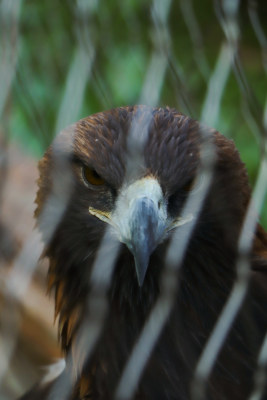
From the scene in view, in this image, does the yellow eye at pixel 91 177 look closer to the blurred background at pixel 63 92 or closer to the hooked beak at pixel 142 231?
the hooked beak at pixel 142 231

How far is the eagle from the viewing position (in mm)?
1415

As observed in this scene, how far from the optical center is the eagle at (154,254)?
1.42 m

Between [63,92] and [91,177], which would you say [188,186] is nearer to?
[91,177]

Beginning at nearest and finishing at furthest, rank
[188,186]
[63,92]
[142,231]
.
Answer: [142,231], [188,186], [63,92]

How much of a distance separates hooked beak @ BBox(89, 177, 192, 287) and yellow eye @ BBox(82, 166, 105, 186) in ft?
0.25

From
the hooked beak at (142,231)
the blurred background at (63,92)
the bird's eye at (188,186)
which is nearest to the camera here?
the hooked beak at (142,231)

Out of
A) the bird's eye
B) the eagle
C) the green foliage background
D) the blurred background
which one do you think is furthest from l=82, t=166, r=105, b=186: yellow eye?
the green foliage background

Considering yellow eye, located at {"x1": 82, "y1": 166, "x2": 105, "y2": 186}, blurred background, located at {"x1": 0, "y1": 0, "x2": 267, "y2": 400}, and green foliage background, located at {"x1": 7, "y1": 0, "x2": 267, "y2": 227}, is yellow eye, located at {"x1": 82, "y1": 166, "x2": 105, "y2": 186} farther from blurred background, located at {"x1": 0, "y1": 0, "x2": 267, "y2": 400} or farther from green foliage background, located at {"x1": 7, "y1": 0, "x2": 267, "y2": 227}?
green foliage background, located at {"x1": 7, "y1": 0, "x2": 267, "y2": 227}

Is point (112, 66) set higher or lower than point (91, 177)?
higher

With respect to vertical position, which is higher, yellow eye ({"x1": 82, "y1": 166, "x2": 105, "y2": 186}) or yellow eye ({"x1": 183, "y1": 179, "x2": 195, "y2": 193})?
yellow eye ({"x1": 183, "y1": 179, "x2": 195, "y2": 193})

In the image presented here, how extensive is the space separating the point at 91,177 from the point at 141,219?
0.74ft

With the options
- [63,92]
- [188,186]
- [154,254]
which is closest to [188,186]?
[188,186]

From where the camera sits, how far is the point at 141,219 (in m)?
1.26

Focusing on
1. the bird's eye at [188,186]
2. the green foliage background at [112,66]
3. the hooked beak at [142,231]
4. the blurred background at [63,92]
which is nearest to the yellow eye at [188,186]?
the bird's eye at [188,186]
